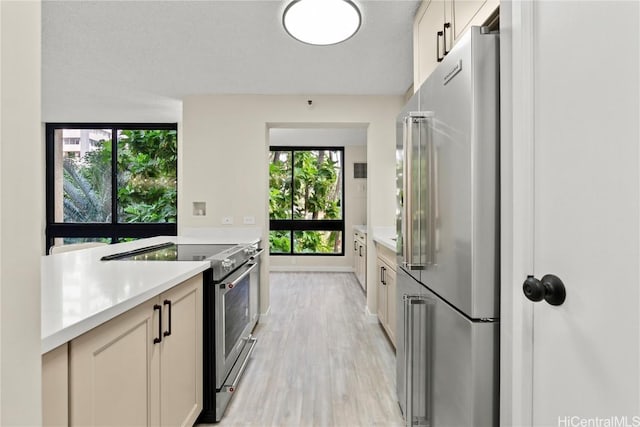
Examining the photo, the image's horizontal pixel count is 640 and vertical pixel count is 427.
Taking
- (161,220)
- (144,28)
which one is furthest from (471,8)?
(161,220)

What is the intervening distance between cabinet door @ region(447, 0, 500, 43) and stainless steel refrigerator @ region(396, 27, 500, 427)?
0.58 ft

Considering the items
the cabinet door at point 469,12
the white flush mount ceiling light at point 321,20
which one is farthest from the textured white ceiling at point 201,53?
the cabinet door at point 469,12

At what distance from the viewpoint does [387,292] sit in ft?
9.71

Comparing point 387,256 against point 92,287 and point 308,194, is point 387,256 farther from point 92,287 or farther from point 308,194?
point 308,194

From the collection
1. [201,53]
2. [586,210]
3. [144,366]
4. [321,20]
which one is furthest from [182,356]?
[201,53]

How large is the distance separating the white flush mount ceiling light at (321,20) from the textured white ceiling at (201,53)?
115 mm

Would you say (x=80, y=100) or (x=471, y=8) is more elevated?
(x=80, y=100)

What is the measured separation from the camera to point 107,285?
125cm

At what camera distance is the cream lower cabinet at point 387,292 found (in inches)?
108

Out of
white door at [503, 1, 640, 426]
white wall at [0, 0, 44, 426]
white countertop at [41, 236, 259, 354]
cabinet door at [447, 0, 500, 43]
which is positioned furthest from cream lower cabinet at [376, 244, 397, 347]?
white wall at [0, 0, 44, 426]

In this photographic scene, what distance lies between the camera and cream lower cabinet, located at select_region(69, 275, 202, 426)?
3.00 ft

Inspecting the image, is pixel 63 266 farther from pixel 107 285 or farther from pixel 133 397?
pixel 133 397

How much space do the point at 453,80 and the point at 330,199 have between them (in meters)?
5.27

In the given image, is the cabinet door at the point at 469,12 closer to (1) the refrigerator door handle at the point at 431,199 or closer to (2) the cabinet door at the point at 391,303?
(1) the refrigerator door handle at the point at 431,199
